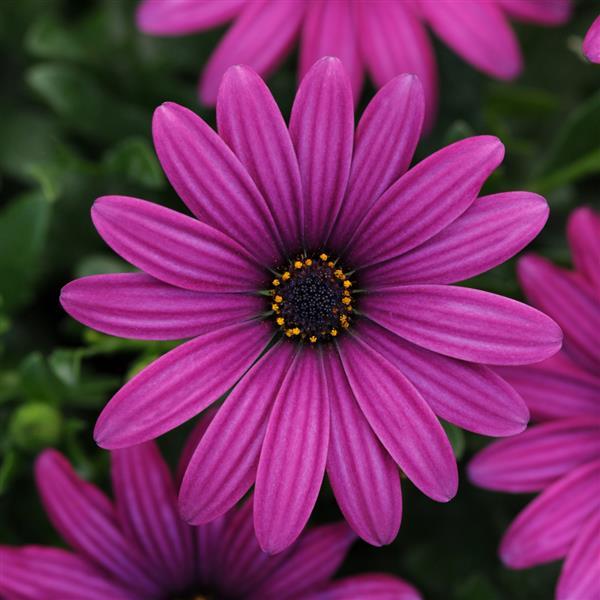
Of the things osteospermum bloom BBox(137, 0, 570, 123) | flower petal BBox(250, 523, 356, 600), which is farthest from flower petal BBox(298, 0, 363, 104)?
flower petal BBox(250, 523, 356, 600)

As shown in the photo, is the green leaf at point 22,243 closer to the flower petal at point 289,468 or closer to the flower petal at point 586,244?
the flower petal at point 289,468

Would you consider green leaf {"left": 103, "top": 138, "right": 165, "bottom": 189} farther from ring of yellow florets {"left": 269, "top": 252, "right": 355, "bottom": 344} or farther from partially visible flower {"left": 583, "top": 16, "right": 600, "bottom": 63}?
partially visible flower {"left": 583, "top": 16, "right": 600, "bottom": 63}

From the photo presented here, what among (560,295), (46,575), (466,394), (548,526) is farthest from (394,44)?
(46,575)

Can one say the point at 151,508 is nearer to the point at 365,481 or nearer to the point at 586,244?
the point at 365,481

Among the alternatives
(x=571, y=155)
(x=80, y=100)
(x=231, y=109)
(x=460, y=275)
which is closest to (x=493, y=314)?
(x=460, y=275)

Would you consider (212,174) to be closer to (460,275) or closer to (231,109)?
(231,109)

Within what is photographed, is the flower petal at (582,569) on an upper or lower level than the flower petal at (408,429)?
lower

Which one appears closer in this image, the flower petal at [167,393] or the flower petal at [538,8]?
the flower petal at [167,393]

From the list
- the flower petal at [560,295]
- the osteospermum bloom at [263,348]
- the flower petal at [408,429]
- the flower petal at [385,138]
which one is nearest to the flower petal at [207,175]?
the osteospermum bloom at [263,348]
